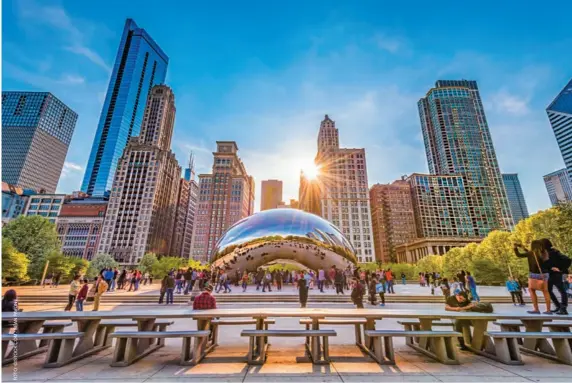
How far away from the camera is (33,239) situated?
32.4 m

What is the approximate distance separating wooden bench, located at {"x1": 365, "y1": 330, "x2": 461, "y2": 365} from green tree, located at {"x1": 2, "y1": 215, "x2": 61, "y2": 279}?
130ft

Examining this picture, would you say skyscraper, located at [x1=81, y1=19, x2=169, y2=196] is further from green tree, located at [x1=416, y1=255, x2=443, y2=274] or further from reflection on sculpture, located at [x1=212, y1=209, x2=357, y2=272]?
green tree, located at [x1=416, y1=255, x2=443, y2=274]

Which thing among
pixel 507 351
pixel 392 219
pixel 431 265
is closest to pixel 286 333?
pixel 507 351

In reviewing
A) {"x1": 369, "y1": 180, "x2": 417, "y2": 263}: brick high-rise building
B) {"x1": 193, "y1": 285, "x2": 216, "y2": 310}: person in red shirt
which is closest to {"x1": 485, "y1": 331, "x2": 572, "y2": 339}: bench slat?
{"x1": 193, "y1": 285, "x2": 216, "y2": 310}: person in red shirt

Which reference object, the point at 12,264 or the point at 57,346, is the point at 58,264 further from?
the point at 57,346

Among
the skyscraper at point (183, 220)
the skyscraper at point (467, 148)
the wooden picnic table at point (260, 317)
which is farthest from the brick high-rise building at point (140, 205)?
the skyscraper at point (467, 148)

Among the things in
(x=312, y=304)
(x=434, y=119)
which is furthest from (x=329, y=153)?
(x=312, y=304)

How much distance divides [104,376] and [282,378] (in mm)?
2926

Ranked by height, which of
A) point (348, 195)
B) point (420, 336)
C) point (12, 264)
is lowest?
point (420, 336)

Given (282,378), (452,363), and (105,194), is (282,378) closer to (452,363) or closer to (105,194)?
(452,363)

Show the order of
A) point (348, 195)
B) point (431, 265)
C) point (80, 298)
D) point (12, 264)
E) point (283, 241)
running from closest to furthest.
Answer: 1. point (80, 298)
2. point (283, 241)
3. point (12, 264)
4. point (431, 265)
5. point (348, 195)

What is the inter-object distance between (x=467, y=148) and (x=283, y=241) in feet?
455

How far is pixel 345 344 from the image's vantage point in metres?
6.32

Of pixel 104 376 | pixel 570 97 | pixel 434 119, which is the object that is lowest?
pixel 104 376
